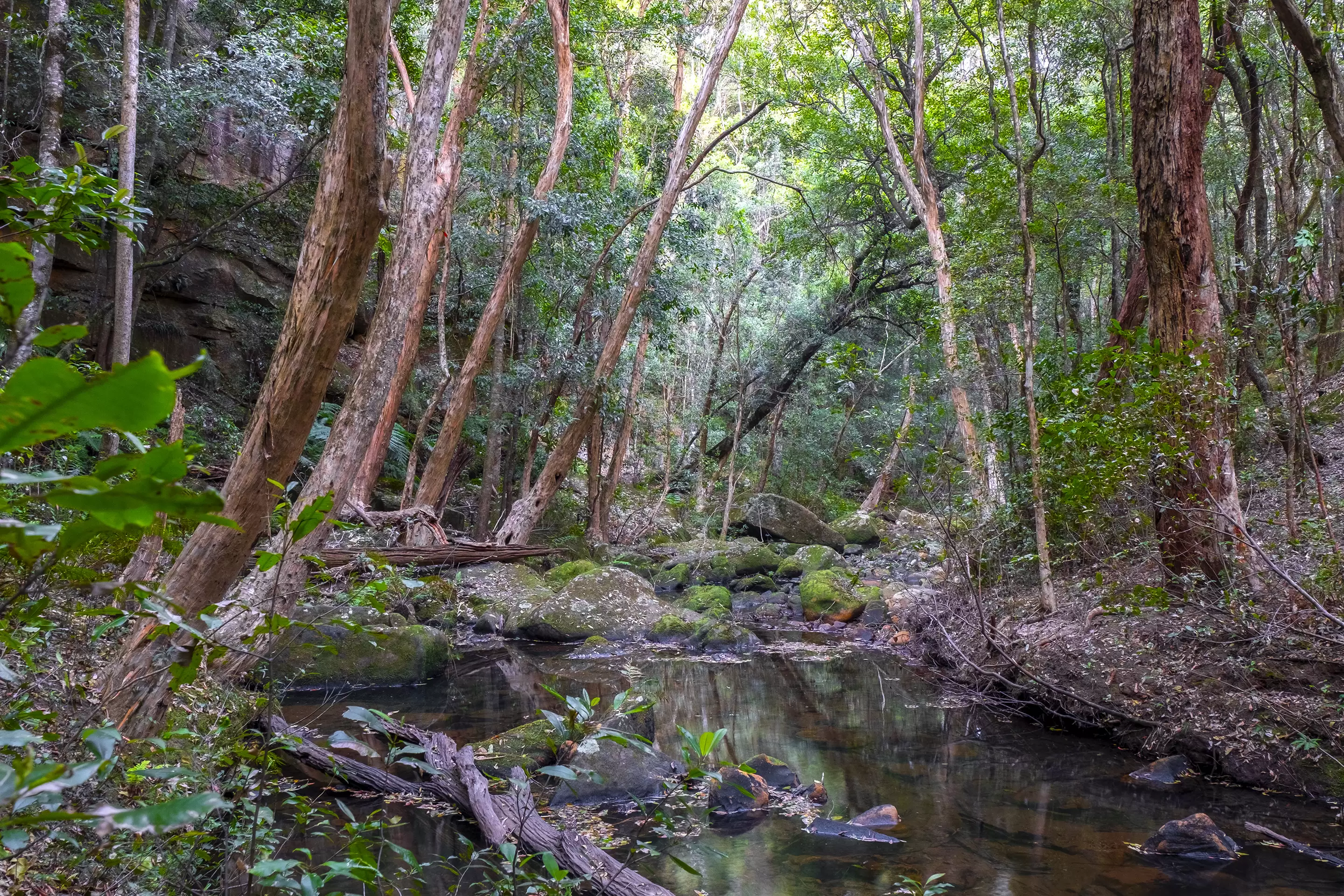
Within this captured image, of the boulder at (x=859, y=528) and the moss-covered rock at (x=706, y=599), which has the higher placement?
the boulder at (x=859, y=528)

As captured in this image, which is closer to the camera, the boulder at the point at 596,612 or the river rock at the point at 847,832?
the river rock at the point at 847,832

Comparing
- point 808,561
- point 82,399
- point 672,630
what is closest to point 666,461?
point 808,561

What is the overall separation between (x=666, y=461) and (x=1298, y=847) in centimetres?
1400

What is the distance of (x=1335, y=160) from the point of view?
1075 centimetres

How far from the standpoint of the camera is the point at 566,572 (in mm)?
11641

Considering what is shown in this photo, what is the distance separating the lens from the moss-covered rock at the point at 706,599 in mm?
10992

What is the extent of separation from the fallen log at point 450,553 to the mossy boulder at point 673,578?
5.89 feet

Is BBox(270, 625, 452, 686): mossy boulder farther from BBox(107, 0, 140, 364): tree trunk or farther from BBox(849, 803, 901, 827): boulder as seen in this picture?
BBox(849, 803, 901, 827): boulder

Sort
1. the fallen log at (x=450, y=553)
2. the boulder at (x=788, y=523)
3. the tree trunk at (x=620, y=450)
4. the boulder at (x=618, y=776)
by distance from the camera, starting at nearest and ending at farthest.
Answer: the boulder at (x=618, y=776), the fallen log at (x=450, y=553), the tree trunk at (x=620, y=450), the boulder at (x=788, y=523)

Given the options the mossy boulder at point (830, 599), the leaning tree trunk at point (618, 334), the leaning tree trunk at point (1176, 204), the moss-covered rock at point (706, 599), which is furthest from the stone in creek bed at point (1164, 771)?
the leaning tree trunk at point (618, 334)

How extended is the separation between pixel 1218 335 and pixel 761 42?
37.3 feet

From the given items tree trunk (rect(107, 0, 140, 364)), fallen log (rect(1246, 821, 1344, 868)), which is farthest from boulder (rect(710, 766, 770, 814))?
tree trunk (rect(107, 0, 140, 364))

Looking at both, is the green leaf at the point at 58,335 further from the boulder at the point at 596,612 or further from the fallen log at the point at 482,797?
the boulder at the point at 596,612

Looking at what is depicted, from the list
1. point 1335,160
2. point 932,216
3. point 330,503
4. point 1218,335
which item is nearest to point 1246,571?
point 1218,335
